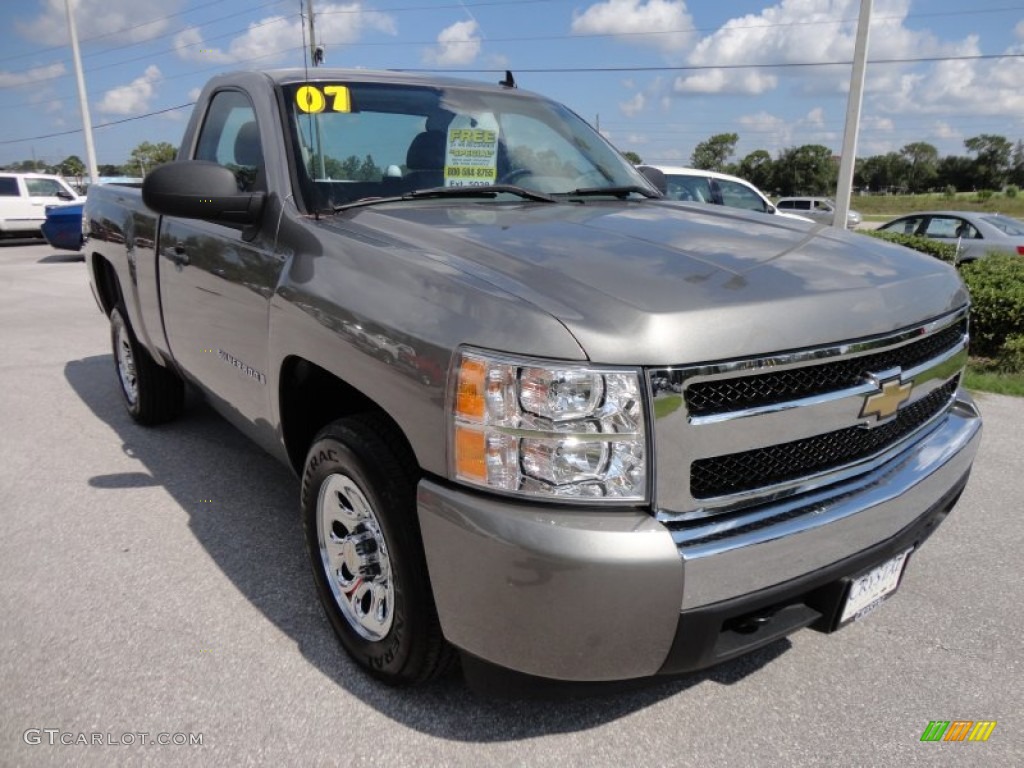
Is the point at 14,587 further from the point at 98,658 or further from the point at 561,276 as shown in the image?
the point at 561,276

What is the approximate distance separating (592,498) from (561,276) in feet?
1.87

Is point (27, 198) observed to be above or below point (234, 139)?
below

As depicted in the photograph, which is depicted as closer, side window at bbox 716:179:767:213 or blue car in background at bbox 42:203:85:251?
side window at bbox 716:179:767:213

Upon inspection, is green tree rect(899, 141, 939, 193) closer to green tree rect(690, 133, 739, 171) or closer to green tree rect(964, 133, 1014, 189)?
green tree rect(964, 133, 1014, 189)

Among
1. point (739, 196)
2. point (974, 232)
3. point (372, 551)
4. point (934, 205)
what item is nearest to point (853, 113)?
point (739, 196)

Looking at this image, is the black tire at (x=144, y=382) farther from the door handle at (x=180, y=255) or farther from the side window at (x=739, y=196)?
the side window at (x=739, y=196)

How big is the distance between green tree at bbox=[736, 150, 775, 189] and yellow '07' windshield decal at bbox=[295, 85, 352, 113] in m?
78.8

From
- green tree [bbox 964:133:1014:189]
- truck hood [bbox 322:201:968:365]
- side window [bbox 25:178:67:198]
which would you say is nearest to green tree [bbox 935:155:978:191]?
green tree [bbox 964:133:1014:189]

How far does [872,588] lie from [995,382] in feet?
16.1

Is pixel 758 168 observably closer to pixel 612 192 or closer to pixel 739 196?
pixel 739 196

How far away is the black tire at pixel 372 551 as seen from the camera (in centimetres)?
201

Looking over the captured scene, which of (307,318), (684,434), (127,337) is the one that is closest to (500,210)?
(307,318)

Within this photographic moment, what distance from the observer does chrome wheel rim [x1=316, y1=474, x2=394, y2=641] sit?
2.24 metres

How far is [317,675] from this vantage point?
2.40 m
